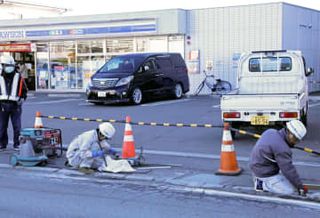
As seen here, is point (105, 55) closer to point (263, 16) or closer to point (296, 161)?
point (263, 16)

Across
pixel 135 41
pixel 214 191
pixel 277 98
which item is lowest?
pixel 214 191

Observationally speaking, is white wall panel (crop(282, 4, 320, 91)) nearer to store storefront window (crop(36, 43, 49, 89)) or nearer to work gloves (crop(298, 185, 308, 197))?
store storefront window (crop(36, 43, 49, 89))

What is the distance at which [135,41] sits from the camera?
27.6m

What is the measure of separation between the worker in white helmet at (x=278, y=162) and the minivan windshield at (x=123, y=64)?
1392cm

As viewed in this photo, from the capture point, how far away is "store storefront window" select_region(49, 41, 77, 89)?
29.8 m

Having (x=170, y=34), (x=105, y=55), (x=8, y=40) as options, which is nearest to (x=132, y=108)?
(x=170, y=34)

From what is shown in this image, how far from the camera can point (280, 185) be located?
6.96m

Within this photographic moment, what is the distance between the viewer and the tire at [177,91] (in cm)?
2288

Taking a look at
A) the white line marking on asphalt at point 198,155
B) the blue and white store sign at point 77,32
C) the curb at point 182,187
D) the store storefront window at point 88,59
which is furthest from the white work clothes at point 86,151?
the store storefront window at point 88,59

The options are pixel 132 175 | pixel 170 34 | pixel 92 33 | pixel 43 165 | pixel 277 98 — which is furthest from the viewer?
pixel 92 33

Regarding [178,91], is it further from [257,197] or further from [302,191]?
[302,191]

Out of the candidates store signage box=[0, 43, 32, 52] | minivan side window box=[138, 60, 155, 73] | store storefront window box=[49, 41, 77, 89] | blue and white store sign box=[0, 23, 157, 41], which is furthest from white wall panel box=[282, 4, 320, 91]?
store signage box=[0, 43, 32, 52]

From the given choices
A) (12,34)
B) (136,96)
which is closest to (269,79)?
Answer: (136,96)

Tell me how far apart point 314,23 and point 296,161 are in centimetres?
1950
